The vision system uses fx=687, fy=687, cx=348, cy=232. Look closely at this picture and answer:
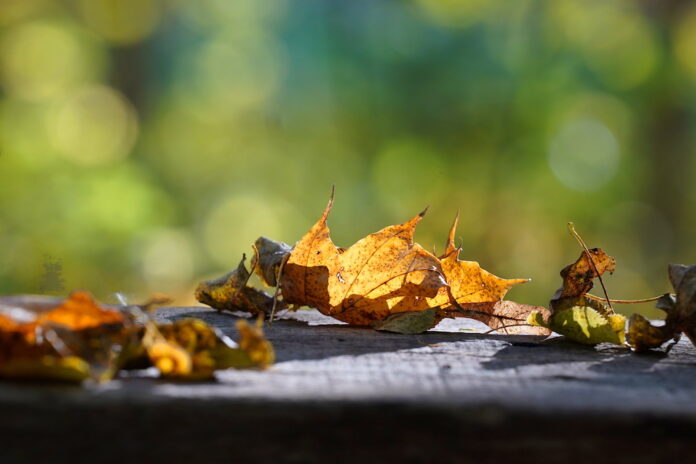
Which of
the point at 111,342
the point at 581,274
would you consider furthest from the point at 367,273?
the point at 111,342

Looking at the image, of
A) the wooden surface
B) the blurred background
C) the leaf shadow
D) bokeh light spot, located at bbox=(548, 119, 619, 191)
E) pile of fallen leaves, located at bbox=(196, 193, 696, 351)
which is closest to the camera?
the wooden surface

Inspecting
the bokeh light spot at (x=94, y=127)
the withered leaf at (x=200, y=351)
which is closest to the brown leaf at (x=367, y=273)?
the withered leaf at (x=200, y=351)

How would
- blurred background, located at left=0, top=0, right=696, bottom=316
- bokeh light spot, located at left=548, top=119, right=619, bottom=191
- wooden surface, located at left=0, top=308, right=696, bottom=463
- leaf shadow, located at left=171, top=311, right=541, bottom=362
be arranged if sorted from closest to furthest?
wooden surface, located at left=0, top=308, right=696, bottom=463 < leaf shadow, located at left=171, top=311, right=541, bottom=362 < blurred background, located at left=0, top=0, right=696, bottom=316 < bokeh light spot, located at left=548, top=119, right=619, bottom=191

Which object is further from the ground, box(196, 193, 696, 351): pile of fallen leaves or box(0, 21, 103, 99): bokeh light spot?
box(0, 21, 103, 99): bokeh light spot

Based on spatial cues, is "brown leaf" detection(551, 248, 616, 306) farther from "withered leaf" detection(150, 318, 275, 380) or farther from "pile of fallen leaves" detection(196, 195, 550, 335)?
"withered leaf" detection(150, 318, 275, 380)

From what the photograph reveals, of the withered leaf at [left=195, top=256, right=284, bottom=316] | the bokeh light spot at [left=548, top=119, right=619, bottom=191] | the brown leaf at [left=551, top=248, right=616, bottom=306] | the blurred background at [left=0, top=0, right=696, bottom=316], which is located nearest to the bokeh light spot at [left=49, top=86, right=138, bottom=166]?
the blurred background at [left=0, top=0, right=696, bottom=316]

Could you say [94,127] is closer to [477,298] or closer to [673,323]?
[477,298]
